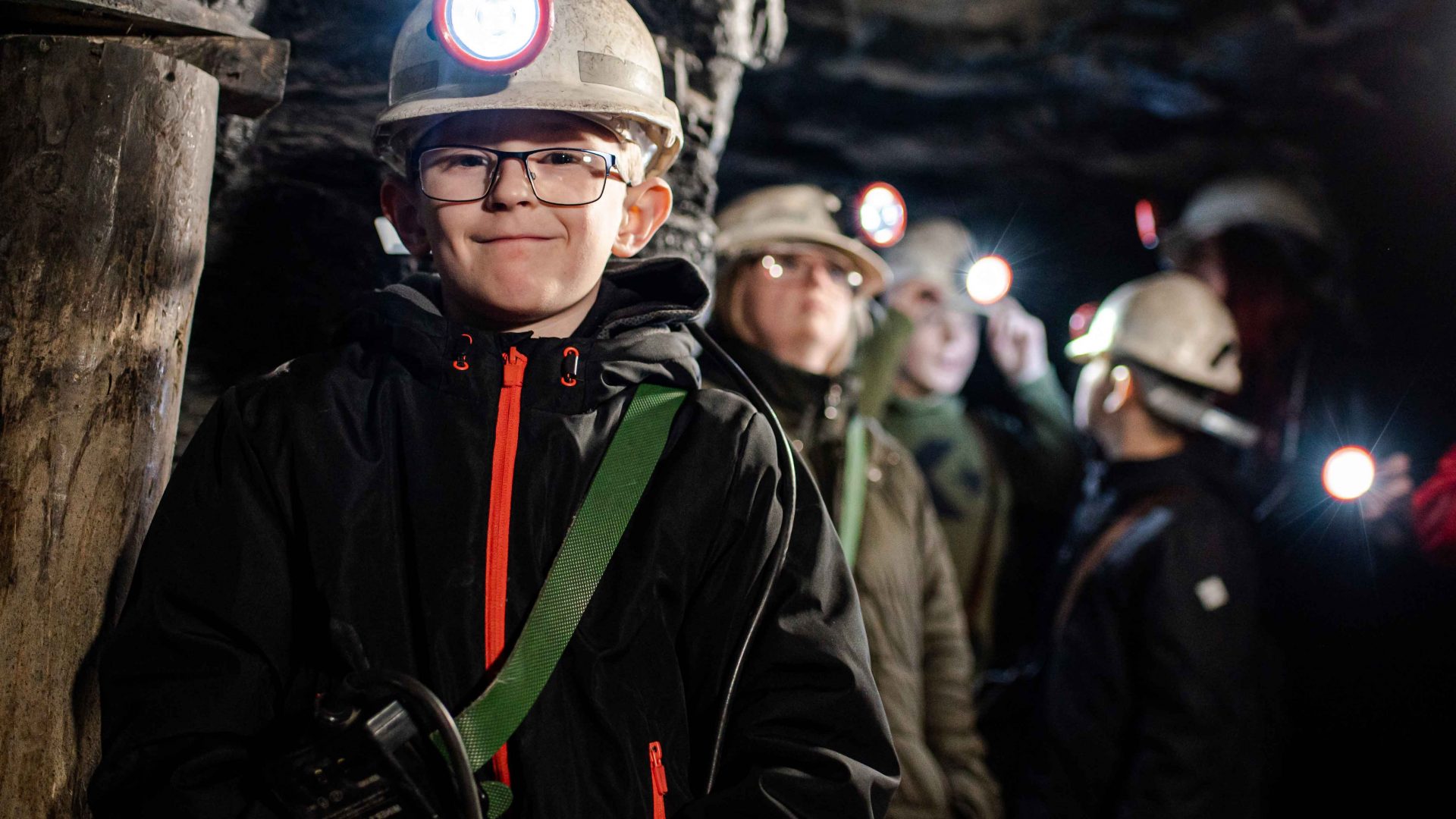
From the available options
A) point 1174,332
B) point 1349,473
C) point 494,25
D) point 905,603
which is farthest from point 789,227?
point 1349,473

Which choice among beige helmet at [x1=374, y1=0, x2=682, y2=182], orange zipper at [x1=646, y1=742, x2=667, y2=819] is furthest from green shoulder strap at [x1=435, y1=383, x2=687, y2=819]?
beige helmet at [x1=374, y1=0, x2=682, y2=182]

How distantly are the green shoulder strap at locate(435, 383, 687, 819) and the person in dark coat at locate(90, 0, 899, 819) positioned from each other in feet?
0.10

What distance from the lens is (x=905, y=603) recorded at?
3.12m

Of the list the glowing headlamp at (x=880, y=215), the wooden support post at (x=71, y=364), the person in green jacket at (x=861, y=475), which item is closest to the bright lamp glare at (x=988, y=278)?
the glowing headlamp at (x=880, y=215)

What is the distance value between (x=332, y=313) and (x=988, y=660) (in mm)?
3033

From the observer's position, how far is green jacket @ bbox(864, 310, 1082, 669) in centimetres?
427

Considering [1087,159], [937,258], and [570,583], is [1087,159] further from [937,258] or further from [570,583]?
[570,583]

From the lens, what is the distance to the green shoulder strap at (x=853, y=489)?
121 inches

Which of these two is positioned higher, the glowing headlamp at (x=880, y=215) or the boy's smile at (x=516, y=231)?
the glowing headlamp at (x=880, y=215)

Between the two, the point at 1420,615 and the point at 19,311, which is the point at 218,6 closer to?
the point at 19,311

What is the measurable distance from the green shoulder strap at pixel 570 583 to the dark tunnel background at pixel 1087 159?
1.25 meters

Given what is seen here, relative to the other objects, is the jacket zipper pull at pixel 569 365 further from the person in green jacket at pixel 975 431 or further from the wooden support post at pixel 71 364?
the person in green jacket at pixel 975 431

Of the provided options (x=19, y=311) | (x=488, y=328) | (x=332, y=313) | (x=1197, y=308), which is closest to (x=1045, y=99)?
(x=1197, y=308)

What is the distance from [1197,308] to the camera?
4.04m
